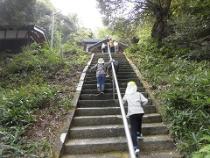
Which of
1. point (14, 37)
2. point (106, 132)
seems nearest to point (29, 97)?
point (106, 132)

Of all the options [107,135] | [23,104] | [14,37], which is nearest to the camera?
[107,135]

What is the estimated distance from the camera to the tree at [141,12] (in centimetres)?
1905

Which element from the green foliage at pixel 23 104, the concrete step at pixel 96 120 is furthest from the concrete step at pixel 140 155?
the green foliage at pixel 23 104

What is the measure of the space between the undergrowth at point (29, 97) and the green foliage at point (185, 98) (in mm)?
2715

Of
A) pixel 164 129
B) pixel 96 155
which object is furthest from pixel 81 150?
pixel 164 129

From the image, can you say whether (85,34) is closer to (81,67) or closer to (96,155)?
(81,67)

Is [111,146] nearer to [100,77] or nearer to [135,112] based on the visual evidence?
[135,112]

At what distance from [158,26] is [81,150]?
13139mm

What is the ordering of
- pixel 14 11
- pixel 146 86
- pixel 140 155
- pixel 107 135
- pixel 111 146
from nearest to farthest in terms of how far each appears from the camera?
pixel 140 155
pixel 111 146
pixel 107 135
pixel 146 86
pixel 14 11

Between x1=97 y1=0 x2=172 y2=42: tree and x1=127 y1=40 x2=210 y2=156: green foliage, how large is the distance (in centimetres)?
504

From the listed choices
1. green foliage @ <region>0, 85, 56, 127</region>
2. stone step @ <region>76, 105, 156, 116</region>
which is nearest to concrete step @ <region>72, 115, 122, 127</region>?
stone step @ <region>76, 105, 156, 116</region>

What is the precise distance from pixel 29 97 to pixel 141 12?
1209cm

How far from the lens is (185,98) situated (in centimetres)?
875

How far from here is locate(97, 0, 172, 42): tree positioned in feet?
62.5
